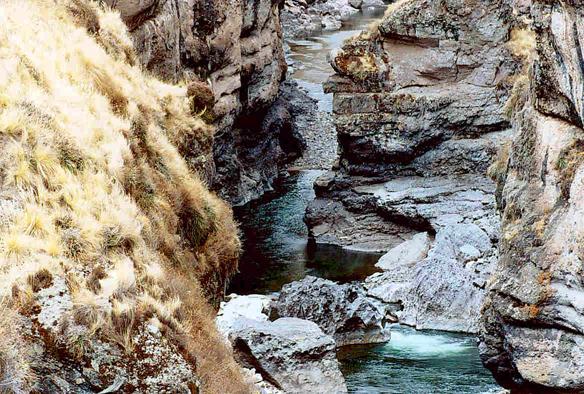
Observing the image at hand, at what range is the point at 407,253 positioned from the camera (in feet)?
119

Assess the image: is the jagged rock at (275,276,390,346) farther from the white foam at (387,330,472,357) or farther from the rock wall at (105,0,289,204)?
the rock wall at (105,0,289,204)

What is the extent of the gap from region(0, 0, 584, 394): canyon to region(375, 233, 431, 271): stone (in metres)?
0.13

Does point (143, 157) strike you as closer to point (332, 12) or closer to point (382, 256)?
point (382, 256)

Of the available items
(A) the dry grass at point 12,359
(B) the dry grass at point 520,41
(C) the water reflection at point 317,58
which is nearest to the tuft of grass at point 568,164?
(A) the dry grass at point 12,359

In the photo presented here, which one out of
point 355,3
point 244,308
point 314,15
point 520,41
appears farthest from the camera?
point 355,3

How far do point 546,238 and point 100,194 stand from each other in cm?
1295

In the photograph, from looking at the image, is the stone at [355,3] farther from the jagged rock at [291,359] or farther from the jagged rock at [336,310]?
the jagged rock at [291,359]

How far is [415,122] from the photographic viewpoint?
40.8 metres

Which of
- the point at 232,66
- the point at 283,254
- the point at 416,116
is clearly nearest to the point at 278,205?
the point at 283,254

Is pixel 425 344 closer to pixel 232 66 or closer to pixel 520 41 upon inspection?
pixel 520 41

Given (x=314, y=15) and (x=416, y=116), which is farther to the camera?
(x=314, y=15)

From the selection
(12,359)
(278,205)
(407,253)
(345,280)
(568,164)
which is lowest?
(278,205)

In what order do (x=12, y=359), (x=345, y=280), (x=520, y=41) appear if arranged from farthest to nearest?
1. (x=520, y=41)
2. (x=345, y=280)
3. (x=12, y=359)

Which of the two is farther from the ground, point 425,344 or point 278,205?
point 425,344
